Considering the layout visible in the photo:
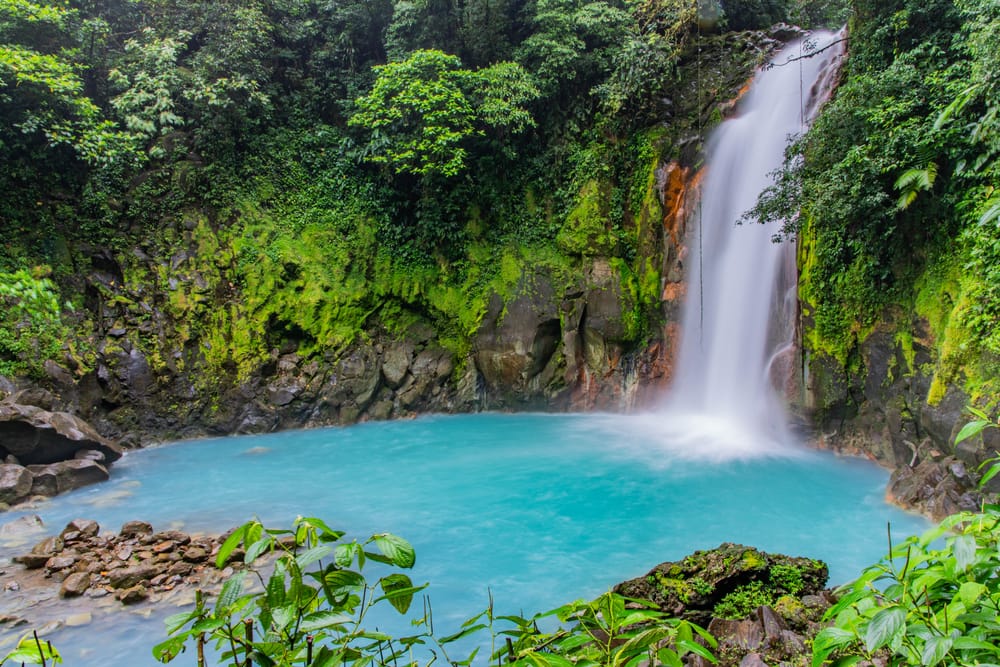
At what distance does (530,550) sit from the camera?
6391 millimetres

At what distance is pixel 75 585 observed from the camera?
5.46m

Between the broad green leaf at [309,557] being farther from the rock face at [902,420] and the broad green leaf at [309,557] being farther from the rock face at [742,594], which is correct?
the rock face at [902,420]

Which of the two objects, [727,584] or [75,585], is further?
[75,585]

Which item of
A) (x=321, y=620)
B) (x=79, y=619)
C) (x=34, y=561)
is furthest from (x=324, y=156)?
(x=321, y=620)

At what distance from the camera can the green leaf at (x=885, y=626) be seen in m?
1.14

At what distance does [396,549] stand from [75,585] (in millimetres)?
5949

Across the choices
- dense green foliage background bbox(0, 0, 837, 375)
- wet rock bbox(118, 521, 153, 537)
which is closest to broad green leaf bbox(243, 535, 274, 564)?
wet rock bbox(118, 521, 153, 537)

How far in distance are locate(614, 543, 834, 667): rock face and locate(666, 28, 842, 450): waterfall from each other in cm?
577

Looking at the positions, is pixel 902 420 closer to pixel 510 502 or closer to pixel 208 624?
pixel 510 502

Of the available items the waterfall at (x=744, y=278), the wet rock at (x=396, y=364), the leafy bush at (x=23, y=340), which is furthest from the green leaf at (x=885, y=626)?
the wet rock at (x=396, y=364)

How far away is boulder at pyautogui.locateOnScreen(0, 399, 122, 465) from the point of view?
826 cm

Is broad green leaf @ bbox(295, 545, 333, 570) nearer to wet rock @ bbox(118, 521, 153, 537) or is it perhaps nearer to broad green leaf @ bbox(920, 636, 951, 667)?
broad green leaf @ bbox(920, 636, 951, 667)

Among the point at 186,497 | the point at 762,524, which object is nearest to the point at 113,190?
the point at 186,497

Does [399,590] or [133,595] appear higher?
[399,590]
